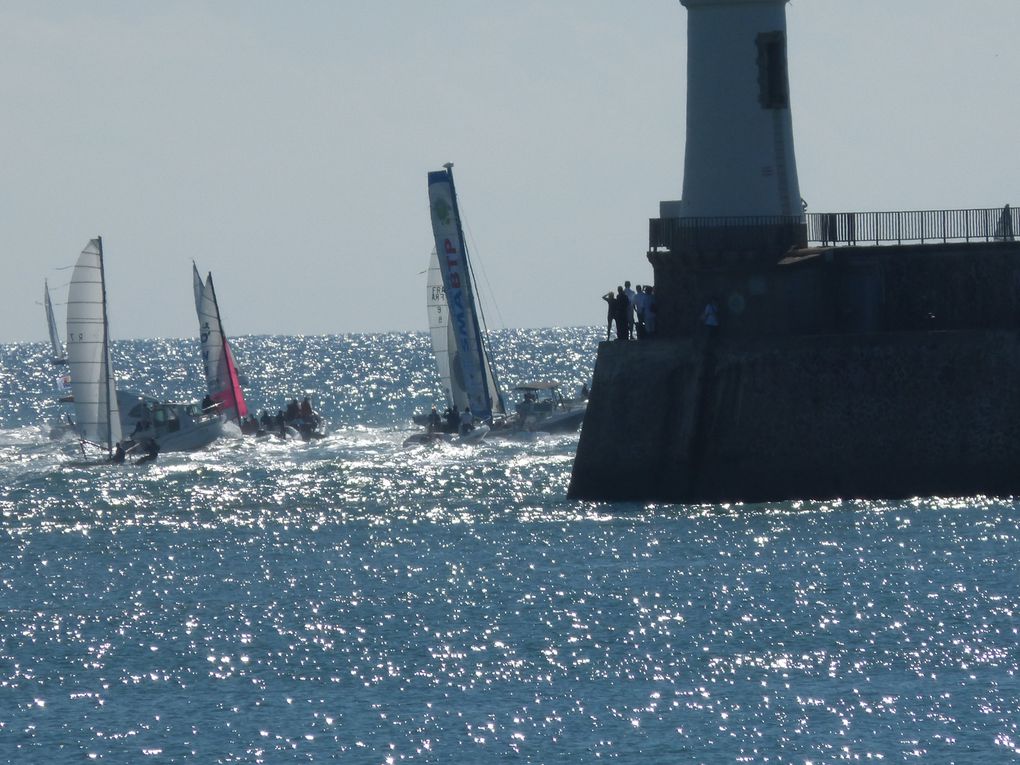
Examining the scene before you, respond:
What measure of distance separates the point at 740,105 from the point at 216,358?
33.1 metres

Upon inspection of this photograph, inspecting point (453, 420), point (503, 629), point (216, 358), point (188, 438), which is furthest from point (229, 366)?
point (503, 629)

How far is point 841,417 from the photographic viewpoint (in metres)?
34.4

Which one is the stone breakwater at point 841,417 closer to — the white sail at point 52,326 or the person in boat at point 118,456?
the person in boat at point 118,456

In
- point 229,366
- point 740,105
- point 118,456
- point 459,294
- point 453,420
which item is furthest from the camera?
point 229,366

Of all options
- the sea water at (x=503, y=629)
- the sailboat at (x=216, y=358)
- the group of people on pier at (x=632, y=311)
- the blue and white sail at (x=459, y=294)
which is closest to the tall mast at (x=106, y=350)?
the sailboat at (x=216, y=358)

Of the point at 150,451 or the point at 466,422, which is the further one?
the point at 466,422

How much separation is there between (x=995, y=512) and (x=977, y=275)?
4926 millimetres

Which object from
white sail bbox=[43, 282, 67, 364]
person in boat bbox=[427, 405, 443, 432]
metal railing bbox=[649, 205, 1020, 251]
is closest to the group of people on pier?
metal railing bbox=[649, 205, 1020, 251]

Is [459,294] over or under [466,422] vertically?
over

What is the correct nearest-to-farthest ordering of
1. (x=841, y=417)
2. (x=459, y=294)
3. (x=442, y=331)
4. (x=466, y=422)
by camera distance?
1. (x=841, y=417)
2. (x=459, y=294)
3. (x=466, y=422)
4. (x=442, y=331)

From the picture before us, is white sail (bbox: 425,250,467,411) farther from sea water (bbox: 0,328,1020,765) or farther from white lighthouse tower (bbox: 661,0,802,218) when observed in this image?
white lighthouse tower (bbox: 661,0,802,218)

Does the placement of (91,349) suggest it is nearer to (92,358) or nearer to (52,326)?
(92,358)

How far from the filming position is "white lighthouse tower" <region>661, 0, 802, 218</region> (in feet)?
122

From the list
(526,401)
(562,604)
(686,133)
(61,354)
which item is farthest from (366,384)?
(562,604)
